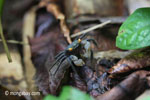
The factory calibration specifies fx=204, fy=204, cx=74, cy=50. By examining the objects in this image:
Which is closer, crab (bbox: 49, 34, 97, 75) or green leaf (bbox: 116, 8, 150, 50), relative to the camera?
green leaf (bbox: 116, 8, 150, 50)

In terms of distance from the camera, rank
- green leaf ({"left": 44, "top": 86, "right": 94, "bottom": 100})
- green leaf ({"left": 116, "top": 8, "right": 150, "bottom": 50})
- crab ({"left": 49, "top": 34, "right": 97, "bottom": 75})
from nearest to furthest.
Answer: green leaf ({"left": 44, "top": 86, "right": 94, "bottom": 100}) < green leaf ({"left": 116, "top": 8, "right": 150, "bottom": 50}) < crab ({"left": 49, "top": 34, "right": 97, "bottom": 75})

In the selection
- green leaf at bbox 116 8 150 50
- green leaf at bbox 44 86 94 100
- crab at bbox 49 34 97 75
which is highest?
green leaf at bbox 116 8 150 50

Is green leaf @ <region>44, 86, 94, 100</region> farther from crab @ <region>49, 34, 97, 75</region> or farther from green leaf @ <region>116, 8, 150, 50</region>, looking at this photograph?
crab @ <region>49, 34, 97, 75</region>

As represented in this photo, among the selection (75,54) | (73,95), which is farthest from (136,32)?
(73,95)

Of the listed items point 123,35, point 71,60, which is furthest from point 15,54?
point 123,35

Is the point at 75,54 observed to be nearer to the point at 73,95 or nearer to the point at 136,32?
the point at 136,32

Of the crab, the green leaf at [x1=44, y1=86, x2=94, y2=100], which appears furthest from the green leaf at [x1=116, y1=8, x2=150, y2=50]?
the green leaf at [x1=44, y1=86, x2=94, y2=100]

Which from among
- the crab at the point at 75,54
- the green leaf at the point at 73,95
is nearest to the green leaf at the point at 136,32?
the crab at the point at 75,54
